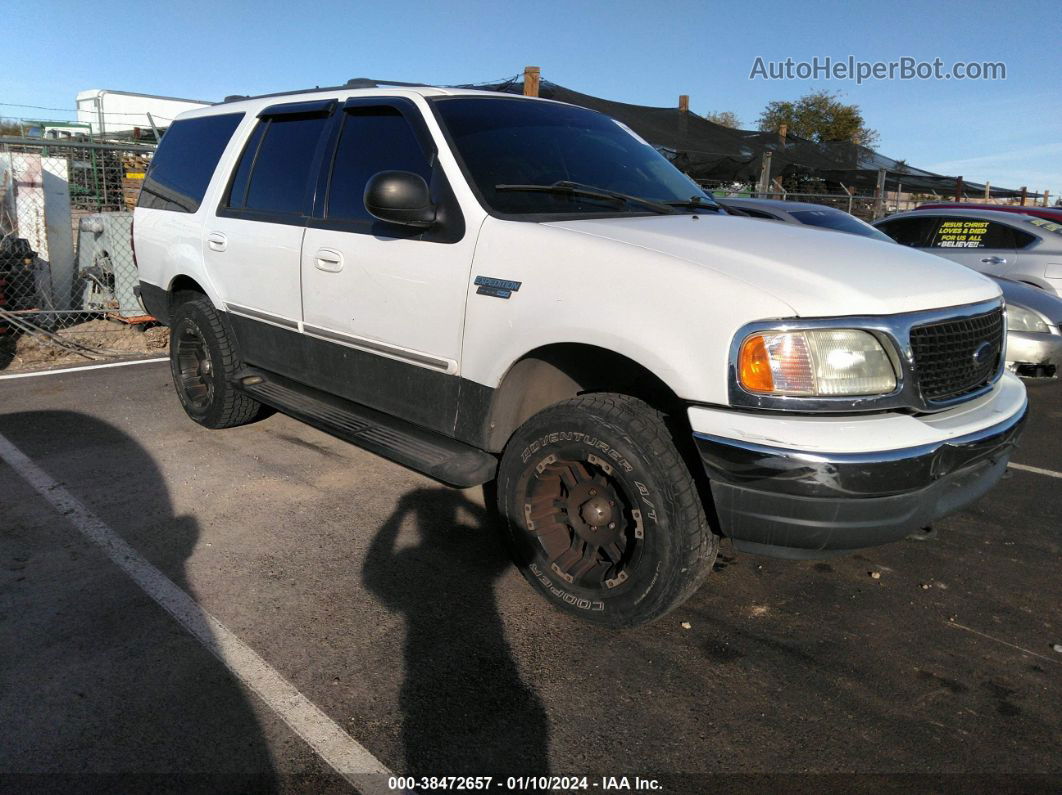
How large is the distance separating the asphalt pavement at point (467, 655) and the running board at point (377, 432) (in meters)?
0.50

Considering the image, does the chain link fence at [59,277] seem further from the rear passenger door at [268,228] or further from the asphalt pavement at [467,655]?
Answer: the asphalt pavement at [467,655]

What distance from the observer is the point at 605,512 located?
298 centimetres

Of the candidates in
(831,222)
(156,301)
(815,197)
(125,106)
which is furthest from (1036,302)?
(125,106)

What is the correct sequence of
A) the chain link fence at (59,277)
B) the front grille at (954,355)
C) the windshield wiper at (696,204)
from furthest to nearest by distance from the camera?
the chain link fence at (59,277) < the windshield wiper at (696,204) < the front grille at (954,355)

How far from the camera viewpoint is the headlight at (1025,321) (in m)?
6.08

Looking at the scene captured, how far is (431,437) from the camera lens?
3.61 m

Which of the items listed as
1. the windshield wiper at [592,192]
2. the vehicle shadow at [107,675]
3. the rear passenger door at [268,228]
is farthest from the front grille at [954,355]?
the rear passenger door at [268,228]

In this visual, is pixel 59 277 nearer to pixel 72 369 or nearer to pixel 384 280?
pixel 72 369

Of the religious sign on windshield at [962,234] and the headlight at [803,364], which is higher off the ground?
the religious sign on windshield at [962,234]

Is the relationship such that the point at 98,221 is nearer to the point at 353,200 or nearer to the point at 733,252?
the point at 353,200

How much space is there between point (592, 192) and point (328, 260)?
135cm

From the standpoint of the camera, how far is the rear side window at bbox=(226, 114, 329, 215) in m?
4.15

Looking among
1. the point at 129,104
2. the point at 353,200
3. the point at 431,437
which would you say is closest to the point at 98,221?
the point at 353,200

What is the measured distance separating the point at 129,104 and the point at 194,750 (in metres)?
29.5
